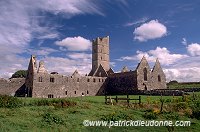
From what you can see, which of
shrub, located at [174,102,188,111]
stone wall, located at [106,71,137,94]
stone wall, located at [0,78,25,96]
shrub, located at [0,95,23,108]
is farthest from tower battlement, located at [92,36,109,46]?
shrub, located at [0,95,23,108]

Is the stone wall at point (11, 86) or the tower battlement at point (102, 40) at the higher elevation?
the tower battlement at point (102, 40)

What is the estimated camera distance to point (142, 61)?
6975 cm

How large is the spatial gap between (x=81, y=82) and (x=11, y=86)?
60.1 ft

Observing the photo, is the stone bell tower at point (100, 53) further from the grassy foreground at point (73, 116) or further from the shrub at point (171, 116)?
the shrub at point (171, 116)

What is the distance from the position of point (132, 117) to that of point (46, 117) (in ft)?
26.4

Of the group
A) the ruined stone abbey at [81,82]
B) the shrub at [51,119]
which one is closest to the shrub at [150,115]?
the shrub at [51,119]

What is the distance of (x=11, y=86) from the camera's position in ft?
188

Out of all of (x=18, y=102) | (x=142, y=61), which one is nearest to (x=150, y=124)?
(x=18, y=102)

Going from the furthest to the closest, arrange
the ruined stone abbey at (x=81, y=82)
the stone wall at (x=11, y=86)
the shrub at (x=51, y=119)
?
the ruined stone abbey at (x=81, y=82) → the stone wall at (x=11, y=86) → the shrub at (x=51, y=119)

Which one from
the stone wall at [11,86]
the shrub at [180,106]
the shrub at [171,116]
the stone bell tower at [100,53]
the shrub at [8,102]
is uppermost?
the stone bell tower at [100,53]

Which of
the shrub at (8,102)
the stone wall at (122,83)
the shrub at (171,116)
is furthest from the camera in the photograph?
the stone wall at (122,83)

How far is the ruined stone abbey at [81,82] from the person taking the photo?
58.6 meters

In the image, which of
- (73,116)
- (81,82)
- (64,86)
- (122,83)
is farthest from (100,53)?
(73,116)

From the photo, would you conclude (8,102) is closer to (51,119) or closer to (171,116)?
(51,119)
